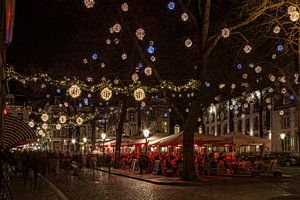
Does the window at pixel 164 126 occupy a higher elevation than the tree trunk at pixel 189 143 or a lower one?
higher

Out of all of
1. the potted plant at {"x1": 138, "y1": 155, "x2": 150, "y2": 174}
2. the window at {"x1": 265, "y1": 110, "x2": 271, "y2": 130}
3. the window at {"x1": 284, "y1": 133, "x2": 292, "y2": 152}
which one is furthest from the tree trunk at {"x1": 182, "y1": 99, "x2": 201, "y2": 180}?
the window at {"x1": 265, "y1": 110, "x2": 271, "y2": 130}

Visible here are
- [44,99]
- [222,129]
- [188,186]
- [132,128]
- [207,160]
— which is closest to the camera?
[188,186]

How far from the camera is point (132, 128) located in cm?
10006

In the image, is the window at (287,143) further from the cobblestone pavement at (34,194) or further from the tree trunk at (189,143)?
the cobblestone pavement at (34,194)

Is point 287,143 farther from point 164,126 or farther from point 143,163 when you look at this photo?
point 164,126

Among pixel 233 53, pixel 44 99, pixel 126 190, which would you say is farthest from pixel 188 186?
pixel 44 99

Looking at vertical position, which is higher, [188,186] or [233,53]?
[233,53]

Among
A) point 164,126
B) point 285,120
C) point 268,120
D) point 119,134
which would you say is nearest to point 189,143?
point 119,134

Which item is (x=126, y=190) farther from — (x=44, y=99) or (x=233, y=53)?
(x=44, y=99)

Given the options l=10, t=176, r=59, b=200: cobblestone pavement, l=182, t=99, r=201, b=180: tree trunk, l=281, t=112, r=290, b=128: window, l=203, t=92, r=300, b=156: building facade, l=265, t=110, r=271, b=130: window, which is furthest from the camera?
l=265, t=110, r=271, b=130: window

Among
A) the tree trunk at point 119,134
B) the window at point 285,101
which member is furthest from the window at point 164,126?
the tree trunk at point 119,134

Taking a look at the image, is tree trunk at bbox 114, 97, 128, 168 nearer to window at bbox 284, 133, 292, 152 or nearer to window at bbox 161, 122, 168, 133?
window at bbox 284, 133, 292, 152

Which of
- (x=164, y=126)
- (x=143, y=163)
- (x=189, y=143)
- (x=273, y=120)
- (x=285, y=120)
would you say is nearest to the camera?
(x=189, y=143)

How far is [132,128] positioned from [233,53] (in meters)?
68.8
